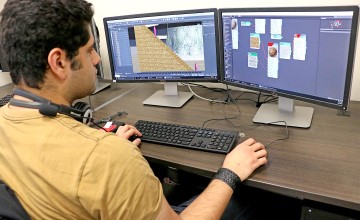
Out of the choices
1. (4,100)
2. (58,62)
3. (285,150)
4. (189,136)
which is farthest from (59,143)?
(4,100)

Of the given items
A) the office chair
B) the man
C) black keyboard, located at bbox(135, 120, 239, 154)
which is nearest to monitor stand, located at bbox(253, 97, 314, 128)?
black keyboard, located at bbox(135, 120, 239, 154)

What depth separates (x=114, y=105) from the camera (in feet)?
5.66

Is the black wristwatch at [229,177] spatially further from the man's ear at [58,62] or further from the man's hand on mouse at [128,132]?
the man's ear at [58,62]

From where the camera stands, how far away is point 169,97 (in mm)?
1725

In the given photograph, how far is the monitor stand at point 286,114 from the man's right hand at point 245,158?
24cm

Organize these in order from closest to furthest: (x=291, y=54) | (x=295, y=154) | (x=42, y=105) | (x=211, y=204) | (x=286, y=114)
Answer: (x=42, y=105) → (x=211, y=204) → (x=295, y=154) → (x=291, y=54) → (x=286, y=114)

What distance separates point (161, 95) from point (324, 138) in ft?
2.82

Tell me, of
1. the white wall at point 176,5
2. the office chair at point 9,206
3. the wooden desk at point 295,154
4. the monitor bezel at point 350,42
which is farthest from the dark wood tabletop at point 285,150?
the office chair at point 9,206

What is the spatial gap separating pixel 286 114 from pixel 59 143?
3.15 feet

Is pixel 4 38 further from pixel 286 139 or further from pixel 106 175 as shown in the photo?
pixel 286 139

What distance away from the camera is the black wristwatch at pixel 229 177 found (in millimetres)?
1027

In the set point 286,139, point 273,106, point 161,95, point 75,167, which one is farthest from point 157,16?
point 75,167

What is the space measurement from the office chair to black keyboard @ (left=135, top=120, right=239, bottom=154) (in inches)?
23.9

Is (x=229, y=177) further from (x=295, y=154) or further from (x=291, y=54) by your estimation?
(x=291, y=54)
